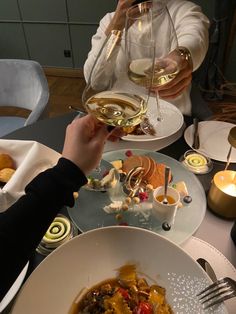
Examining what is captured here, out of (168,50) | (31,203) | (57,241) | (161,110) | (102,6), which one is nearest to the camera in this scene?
(31,203)

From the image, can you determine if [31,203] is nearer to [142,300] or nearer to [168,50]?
[142,300]

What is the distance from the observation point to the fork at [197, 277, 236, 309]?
519mm

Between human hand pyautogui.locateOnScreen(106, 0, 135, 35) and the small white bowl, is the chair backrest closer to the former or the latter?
human hand pyautogui.locateOnScreen(106, 0, 135, 35)

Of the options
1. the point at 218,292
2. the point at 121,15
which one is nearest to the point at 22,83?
the point at 121,15

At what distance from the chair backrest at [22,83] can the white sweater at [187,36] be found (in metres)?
0.25

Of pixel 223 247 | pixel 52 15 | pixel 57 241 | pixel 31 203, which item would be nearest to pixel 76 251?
pixel 57 241

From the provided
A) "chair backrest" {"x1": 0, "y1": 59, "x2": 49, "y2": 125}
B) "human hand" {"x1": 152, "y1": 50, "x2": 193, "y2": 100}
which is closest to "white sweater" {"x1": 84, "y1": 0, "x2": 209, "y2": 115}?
"human hand" {"x1": 152, "y1": 50, "x2": 193, "y2": 100}

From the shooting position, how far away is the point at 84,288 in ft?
1.98

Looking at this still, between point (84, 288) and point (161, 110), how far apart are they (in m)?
0.64

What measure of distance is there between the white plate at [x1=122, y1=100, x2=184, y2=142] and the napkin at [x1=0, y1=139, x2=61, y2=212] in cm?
26

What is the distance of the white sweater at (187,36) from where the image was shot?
3.38 ft

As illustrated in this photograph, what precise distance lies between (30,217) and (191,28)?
949 millimetres

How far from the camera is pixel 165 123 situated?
958 millimetres

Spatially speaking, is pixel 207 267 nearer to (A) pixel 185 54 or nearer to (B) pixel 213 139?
(B) pixel 213 139
